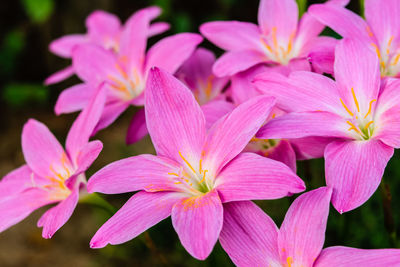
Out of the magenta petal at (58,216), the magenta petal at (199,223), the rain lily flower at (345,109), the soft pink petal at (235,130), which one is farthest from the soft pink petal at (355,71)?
the magenta petal at (58,216)

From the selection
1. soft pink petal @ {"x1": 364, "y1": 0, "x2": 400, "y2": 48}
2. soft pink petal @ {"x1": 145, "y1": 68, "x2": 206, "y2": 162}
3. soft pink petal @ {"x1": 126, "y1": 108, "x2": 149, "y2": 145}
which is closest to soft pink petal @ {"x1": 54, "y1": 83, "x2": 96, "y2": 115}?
soft pink petal @ {"x1": 126, "y1": 108, "x2": 149, "y2": 145}

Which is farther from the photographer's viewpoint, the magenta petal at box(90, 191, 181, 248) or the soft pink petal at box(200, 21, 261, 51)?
the soft pink petal at box(200, 21, 261, 51)

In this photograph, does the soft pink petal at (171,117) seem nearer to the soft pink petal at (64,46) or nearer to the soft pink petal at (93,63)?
the soft pink petal at (93,63)

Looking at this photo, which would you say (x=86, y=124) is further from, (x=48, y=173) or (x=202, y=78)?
(x=202, y=78)

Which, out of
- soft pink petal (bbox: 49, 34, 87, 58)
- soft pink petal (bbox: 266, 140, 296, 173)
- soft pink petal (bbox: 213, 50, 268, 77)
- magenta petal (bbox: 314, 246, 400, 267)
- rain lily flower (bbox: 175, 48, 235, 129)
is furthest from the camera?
soft pink petal (bbox: 49, 34, 87, 58)

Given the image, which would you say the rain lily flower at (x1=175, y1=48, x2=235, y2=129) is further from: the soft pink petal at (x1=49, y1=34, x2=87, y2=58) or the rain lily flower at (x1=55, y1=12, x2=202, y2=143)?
the soft pink petal at (x1=49, y1=34, x2=87, y2=58)

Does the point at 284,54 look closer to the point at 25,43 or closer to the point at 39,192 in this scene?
the point at 39,192

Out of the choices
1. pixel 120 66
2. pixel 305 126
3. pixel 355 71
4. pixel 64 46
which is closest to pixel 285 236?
pixel 305 126

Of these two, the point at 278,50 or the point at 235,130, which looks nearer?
the point at 235,130
